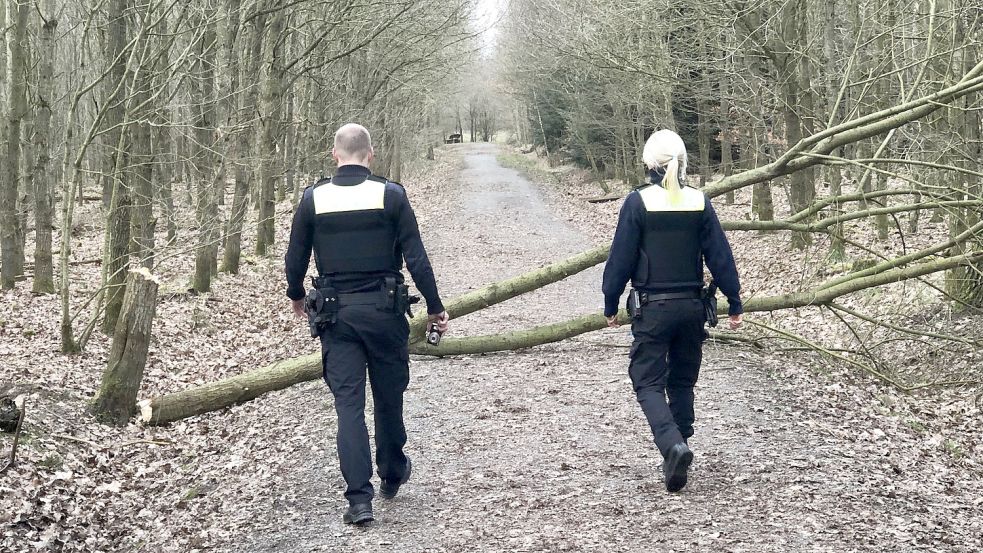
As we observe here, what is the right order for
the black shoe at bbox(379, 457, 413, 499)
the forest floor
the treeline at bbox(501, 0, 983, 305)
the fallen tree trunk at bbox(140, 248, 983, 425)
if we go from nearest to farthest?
the forest floor → the black shoe at bbox(379, 457, 413, 499) → the fallen tree trunk at bbox(140, 248, 983, 425) → the treeline at bbox(501, 0, 983, 305)

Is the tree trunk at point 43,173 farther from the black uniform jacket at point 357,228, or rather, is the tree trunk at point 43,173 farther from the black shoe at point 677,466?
the black shoe at point 677,466

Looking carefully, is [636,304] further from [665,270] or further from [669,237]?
[669,237]

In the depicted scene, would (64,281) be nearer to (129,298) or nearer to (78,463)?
(129,298)

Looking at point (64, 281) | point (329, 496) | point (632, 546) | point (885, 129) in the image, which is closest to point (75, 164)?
point (64, 281)

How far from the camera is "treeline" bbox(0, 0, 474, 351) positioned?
33.9ft

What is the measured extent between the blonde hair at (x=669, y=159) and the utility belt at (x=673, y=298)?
1.81ft

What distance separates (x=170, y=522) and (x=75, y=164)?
515 cm

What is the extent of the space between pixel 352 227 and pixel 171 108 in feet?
26.6

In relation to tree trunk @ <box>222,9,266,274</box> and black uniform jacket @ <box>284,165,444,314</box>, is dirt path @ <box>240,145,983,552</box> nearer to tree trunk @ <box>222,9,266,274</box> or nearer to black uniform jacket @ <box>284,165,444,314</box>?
black uniform jacket @ <box>284,165,444,314</box>

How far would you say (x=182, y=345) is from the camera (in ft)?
37.6

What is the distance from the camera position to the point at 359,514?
4.92 m

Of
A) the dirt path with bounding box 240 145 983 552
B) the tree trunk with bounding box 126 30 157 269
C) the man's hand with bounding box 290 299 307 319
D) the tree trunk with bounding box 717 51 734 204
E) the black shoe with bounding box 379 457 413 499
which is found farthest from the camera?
the tree trunk with bounding box 717 51 734 204

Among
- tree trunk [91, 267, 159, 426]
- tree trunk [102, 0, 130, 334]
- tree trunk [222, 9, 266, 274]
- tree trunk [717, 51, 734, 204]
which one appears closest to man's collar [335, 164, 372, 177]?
tree trunk [91, 267, 159, 426]

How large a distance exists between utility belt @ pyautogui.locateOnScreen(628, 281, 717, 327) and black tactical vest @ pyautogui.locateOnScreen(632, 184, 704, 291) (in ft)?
0.15
